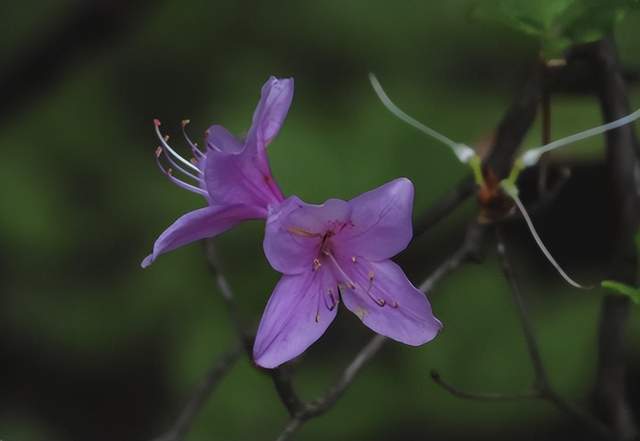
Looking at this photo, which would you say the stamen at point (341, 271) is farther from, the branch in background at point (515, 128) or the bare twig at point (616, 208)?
the bare twig at point (616, 208)

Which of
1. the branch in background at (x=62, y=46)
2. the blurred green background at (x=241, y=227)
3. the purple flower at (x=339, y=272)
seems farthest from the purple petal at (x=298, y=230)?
the branch in background at (x=62, y=46)

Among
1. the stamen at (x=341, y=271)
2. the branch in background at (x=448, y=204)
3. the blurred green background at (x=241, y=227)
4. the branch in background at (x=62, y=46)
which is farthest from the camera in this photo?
the branch in background at (x=62, y=46)

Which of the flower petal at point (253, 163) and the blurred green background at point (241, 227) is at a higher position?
the flower petal at point (253, 163)

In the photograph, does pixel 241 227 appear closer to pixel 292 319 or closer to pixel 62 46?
pixel 62 46

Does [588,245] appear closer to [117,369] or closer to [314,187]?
[314,187]

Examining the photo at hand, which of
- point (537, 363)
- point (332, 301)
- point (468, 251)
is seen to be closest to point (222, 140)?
point (332, 301)
